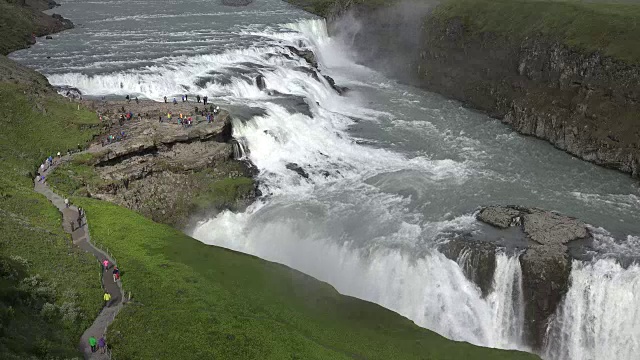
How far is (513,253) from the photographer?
3400 centimetres

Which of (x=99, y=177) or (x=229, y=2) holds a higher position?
(x=229, y=2)

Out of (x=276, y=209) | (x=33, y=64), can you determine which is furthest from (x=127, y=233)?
(x=33, y=64)

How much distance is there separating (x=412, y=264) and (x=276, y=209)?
12571 mm

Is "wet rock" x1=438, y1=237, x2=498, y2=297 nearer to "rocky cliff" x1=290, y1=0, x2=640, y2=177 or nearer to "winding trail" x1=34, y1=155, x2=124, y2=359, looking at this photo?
"winding trail" x1=34, y1=155, x2=124, y2=359

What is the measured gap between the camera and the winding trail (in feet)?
78.9

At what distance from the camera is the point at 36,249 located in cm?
2908

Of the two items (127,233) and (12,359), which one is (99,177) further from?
(12,359)

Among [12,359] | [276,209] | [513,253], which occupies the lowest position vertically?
[276,209]

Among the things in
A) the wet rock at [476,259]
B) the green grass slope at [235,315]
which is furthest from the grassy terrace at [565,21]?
the green grass slope at [235,315]

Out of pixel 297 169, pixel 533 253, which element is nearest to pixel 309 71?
pixel 297 169

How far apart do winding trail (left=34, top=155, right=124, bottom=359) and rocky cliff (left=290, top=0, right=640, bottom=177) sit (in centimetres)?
4398

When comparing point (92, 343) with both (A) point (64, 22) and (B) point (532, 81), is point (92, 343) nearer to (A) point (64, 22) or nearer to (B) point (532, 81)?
(B) point (532, 81)

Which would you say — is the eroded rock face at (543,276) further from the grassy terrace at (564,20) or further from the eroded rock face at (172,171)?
the grassy terrace at (564,20)

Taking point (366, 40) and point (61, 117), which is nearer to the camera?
point (61, 117)
